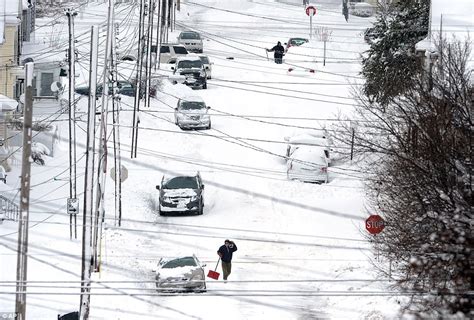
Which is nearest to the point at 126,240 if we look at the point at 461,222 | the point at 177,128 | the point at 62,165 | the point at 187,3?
the point at 62,165

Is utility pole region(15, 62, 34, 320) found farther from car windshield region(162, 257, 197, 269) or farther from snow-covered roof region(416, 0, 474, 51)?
snow-covered roof region(416, 0, 474, 51)

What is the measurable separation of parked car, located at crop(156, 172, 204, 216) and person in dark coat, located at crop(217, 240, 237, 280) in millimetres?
7735

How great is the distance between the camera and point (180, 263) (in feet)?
108

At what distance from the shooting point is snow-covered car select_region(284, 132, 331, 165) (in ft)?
151

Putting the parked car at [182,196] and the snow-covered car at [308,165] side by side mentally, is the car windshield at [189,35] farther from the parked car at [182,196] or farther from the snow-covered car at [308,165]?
the parked car at [182,196]

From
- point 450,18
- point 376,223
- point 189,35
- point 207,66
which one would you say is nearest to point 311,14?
point 189,35

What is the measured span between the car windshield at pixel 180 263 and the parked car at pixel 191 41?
4220cm

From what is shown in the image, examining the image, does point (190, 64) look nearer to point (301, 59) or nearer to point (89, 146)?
point (301, 59)

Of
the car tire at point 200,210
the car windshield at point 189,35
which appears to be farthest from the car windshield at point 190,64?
the car tire at point 200,210

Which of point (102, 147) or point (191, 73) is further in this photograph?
point (191, 73)

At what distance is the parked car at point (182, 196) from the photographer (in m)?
40.4

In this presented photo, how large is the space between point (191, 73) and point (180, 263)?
29467 mm

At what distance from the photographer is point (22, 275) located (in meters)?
26.6

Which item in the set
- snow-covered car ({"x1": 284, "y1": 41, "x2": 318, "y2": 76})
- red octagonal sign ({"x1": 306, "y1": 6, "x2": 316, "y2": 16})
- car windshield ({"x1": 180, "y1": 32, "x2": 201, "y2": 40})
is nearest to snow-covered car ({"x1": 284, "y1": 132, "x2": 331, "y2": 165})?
snow-covered car ({"x1": 284, "y1": 41, "x2": 318, "y2": 76})
